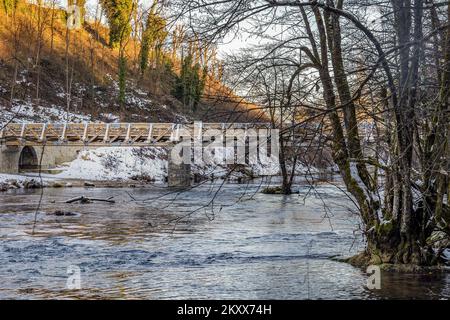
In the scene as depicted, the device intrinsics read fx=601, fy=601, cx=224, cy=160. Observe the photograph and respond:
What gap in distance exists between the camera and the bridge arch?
3894 cm

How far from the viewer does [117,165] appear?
134ft

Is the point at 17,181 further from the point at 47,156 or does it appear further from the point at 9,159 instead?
the point at 47,156

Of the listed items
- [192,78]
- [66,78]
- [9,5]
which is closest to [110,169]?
[66,78]

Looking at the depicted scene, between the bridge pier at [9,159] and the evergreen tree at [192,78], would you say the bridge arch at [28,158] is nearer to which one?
the bridge pier at [9,159]

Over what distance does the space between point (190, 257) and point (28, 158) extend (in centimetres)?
3139

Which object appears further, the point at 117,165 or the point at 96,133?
the point at 117,165

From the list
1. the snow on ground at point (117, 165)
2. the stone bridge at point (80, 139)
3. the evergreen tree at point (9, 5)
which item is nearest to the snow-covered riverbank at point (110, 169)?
the snow on ground at point (117, 165)

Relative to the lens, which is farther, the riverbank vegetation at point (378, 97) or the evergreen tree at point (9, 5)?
the evergreen tree at point (9, 5)

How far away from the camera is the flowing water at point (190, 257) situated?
314 inches

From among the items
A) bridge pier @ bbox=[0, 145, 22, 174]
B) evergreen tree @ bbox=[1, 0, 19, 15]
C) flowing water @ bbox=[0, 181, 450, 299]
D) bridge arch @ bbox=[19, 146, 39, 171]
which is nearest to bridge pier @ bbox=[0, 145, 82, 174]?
bridge arch @ bbox=[19, 146, 39, 171]

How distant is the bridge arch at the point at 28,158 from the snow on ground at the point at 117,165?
2.52 metres

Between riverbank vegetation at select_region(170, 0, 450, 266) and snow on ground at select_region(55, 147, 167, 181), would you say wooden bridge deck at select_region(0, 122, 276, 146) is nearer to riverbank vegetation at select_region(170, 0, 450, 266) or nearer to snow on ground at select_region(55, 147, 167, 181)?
snow on ground at select_region(55, 147, 167, 181)

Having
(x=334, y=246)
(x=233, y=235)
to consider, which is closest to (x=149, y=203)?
(x=233, y=235)
